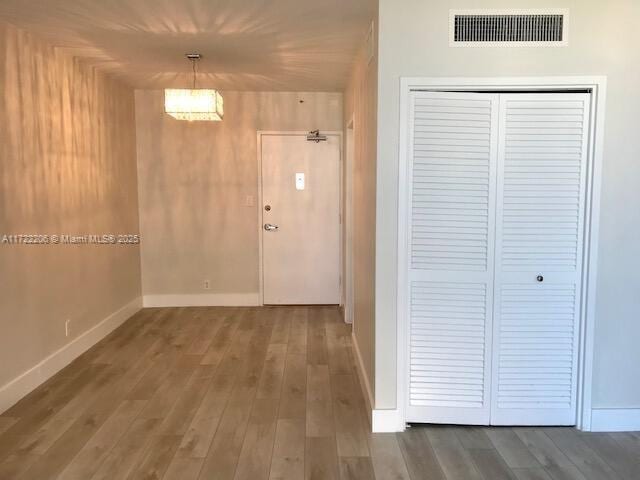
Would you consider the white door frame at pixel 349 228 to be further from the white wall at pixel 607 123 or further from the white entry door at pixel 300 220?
the white wall at pixel 607 123

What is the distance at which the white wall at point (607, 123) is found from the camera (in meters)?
2.64

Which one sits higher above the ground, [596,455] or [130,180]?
[130,180]

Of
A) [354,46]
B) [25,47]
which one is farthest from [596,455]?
[25,47]

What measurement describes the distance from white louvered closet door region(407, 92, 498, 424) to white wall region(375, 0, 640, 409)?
0.45 ft

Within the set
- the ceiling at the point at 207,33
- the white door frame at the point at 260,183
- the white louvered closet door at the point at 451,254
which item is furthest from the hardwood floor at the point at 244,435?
the ceiling at the point at 207,33

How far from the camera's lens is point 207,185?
5648mm

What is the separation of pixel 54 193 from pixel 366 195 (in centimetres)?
237

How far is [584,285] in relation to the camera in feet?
9.17

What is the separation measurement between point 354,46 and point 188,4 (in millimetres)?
1295

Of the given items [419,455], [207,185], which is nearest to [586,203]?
[419,455]

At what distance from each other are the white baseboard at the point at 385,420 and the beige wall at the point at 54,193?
233 centimetres

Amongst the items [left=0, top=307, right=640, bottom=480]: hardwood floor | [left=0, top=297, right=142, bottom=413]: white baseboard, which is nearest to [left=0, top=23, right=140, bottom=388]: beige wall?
[left=0, top=297, right=142, bottom=413]: white baseboard

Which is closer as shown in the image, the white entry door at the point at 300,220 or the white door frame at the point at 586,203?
the white door frame at the point at 586,203

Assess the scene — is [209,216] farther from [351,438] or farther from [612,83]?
[612,83]
